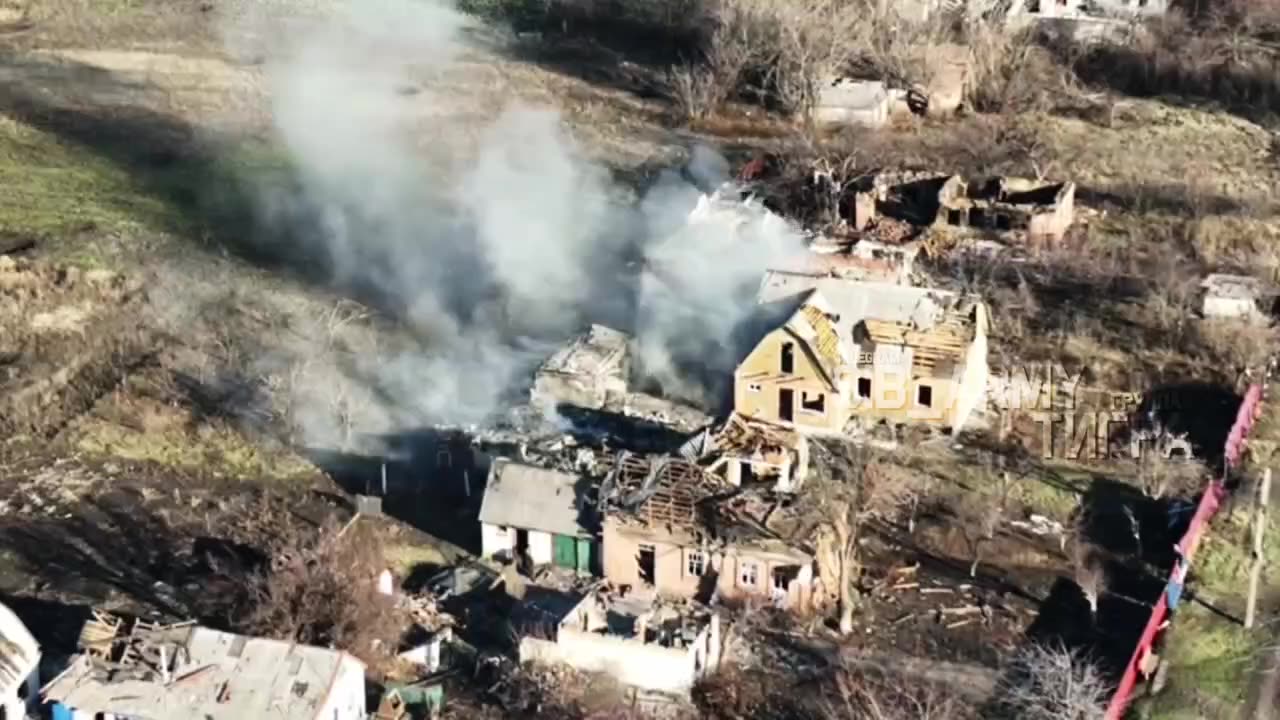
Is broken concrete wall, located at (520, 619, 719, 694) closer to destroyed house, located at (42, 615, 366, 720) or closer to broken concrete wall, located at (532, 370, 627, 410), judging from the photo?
destroyed house, located at (42, 615, 366, 720)

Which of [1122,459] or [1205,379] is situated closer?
[1122,459]

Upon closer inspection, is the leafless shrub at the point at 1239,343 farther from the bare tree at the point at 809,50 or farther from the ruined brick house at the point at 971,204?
the bare tree at the point at 809,50

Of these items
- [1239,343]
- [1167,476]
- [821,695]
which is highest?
[1239,343]

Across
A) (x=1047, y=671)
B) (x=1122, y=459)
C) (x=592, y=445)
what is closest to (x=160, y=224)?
(x=592, y=445)

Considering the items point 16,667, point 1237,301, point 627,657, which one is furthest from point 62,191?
point 1237,301

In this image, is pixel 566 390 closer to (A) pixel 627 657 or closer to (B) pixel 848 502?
(B) pixel 848 502

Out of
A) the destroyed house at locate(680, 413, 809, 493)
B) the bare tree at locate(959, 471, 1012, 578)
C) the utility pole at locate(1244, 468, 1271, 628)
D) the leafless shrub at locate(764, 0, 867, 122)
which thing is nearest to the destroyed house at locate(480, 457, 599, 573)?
the destroyed house at locate(680, 413, 809, 493)

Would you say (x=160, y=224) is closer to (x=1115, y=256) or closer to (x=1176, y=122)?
(x=1115, y=256)
